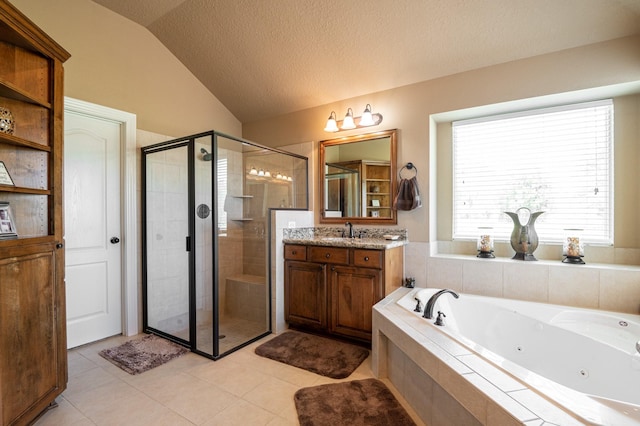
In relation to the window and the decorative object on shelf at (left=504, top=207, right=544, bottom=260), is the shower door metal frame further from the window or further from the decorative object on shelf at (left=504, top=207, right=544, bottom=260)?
the decorative object on shelf at (left=504, top=207, right=544, bottom=260)

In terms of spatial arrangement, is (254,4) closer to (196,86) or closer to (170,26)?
(170,26)

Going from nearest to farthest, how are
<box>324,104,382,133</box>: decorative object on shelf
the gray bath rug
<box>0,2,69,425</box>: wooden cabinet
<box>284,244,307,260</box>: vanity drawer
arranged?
<box>0,2,69,425</box>: wooden cabinet → the gray bath rug → <box>284,244,307,260</box>: vanity drawer → <box>324,104,382,133</box>: decorative object on shelf

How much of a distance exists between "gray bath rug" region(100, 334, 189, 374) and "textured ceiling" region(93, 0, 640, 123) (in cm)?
286

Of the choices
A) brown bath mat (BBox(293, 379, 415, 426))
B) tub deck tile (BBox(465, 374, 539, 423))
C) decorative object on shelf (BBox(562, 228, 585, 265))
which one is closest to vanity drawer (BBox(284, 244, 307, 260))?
brown bath mat (BBox(293, 379, 415, 426))

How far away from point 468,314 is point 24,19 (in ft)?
11.0

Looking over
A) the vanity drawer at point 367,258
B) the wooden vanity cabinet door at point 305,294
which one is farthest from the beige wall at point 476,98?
the wooden vanity cabinet door at point 305,294

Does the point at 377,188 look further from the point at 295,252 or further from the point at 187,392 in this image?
the point at 187,392

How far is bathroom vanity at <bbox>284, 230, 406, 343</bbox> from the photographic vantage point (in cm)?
251

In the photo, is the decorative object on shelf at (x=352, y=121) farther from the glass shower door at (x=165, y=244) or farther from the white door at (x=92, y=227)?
the white door at (x=92, y=227)

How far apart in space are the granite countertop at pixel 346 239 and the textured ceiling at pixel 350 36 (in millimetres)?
1495

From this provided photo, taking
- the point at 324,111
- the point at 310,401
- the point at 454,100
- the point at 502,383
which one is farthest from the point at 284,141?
the point at 502,383

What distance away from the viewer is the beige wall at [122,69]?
2.41 m

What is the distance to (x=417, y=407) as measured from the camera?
5.42 ft

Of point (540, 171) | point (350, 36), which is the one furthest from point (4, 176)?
point (540, 171)
